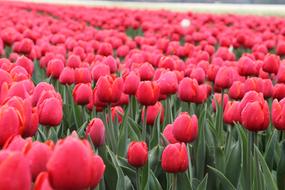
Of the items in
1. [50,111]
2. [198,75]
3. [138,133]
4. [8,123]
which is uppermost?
[8,123]

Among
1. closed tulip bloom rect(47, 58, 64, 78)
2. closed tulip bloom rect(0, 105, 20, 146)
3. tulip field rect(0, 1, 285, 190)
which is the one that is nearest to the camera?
tulip field rect(0, 1, 285, 190)

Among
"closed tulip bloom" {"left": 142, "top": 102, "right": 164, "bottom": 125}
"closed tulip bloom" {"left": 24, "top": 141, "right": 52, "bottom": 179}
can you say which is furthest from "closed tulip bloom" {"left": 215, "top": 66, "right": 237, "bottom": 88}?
"closed tulip bloom" {"left": 24, "top": 141, "right": 52, "bottom": 179}

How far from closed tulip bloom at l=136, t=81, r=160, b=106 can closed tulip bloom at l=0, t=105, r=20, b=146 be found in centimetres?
100

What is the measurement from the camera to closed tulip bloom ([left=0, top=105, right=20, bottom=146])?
1.37 meters

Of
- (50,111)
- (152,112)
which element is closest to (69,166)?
(50,111)

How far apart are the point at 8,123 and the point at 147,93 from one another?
1036 mm

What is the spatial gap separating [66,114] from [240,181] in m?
1.12

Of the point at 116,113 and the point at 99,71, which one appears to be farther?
the point at 99,71

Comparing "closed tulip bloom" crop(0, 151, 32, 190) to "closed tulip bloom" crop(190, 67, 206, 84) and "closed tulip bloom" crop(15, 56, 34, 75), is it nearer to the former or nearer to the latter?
"closed tulip bloom" crop(15, 56, 34, 75)

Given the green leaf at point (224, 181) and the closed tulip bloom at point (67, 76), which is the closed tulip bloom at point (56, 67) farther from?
the green leaf at point (224, 181)

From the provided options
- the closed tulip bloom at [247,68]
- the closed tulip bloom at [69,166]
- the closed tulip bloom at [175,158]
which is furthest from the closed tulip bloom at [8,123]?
the closed tulip bloom at [247,68]

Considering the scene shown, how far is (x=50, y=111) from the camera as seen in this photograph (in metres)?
1.87

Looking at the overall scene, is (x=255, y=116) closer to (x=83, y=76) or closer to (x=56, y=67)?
(x=83, y=76)

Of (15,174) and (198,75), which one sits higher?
(15,174)
